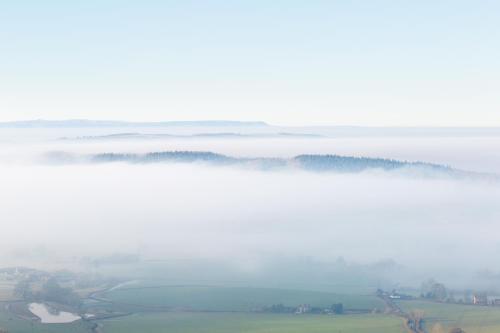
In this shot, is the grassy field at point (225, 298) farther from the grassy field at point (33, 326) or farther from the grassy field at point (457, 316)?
the grassy field at point (33, 326)

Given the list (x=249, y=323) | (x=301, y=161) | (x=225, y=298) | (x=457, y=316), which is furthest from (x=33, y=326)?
(x=301, y=161)

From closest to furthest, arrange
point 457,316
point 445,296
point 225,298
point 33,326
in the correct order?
point 33,326, point 457,316, point 225,298, point 445,296

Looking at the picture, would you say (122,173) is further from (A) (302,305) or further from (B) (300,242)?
(A) (302,305)

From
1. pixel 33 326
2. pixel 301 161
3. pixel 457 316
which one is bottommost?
pixel 33 326

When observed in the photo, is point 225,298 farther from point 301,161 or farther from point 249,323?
point 301,161

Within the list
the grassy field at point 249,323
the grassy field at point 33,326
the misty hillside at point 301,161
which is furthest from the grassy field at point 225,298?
the misty hillside at point 301,161

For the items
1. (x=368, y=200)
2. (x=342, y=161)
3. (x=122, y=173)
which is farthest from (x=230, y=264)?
(x=122, y=173)

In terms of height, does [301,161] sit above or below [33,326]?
above

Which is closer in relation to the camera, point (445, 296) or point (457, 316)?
point (457, 316)
